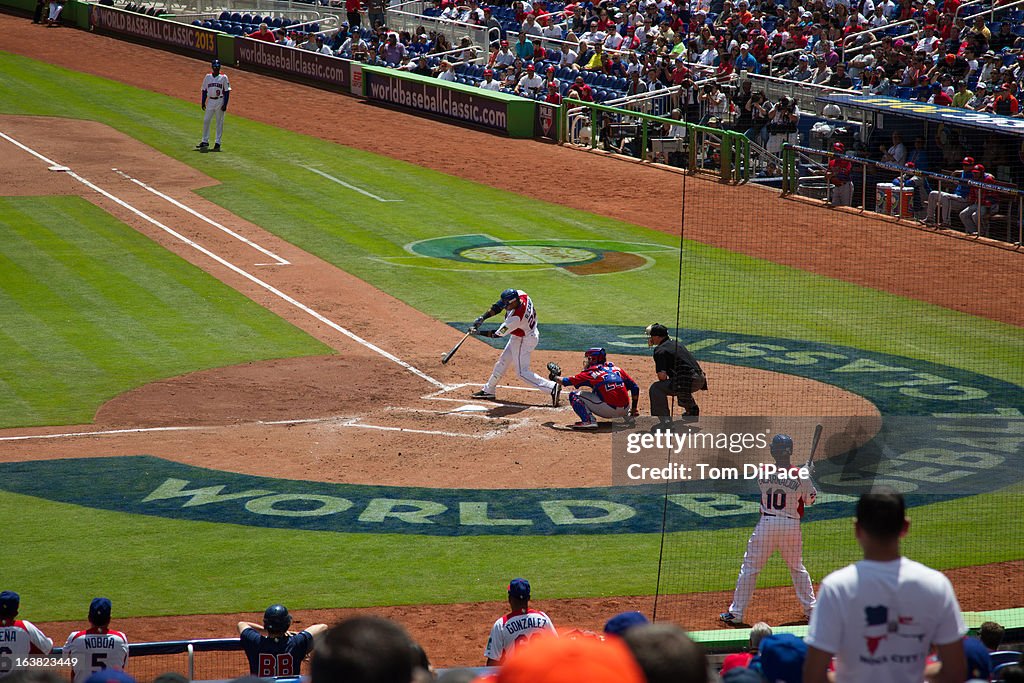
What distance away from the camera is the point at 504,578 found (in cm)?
1239

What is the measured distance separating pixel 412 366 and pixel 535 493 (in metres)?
5.71

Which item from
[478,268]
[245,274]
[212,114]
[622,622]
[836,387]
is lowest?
[836,387]

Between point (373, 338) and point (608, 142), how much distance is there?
1518 centimetres

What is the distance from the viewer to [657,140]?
33.0 meters

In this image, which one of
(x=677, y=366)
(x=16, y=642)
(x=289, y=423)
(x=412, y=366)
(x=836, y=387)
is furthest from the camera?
(x=412, y=366)

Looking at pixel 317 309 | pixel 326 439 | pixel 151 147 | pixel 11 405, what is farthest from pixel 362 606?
pixel 151 147

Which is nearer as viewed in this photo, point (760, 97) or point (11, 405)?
point (11, 405)

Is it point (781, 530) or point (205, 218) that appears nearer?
point (781, 530)

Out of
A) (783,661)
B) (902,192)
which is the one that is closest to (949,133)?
(902,192)

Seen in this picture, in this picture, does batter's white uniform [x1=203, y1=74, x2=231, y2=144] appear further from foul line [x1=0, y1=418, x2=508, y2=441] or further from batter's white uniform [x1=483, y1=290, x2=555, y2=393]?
batter's white uniform [x1=483, y1=290, x2=555, y2=393]

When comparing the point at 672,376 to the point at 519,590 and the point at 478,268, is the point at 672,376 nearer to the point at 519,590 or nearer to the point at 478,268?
the point at 519,590

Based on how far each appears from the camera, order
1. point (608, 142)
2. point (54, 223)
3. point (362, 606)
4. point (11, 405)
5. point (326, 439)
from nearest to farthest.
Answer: point (362, 606), point (326, 439), point (11, 405), point (54, 223), point (608, 142)

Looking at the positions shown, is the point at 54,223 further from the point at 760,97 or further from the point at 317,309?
the point at 760,97

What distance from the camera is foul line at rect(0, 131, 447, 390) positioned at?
1997 centimetres
